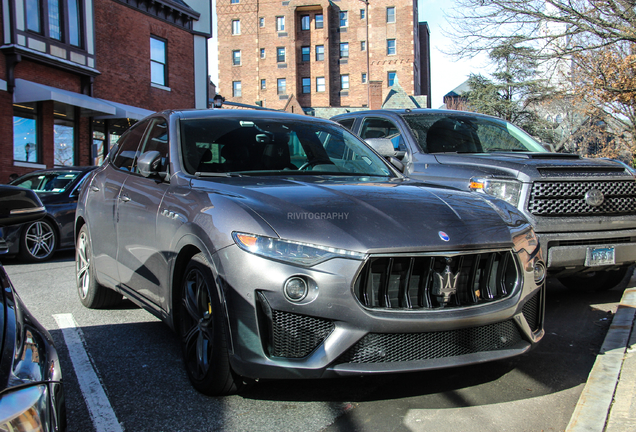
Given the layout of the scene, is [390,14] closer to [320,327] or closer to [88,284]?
[88,284]

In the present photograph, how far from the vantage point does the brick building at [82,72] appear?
1772 cm

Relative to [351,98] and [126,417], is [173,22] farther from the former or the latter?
[351,98]

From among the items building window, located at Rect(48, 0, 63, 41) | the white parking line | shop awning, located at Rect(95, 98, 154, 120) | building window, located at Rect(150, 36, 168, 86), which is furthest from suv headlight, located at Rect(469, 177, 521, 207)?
building window, located at Rect(150, 36, 168, 86)

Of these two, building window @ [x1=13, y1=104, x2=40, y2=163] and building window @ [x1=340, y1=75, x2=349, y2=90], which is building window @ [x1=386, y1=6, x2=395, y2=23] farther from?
building window @ [x1=13, y1=104, x2=40, y2=163]

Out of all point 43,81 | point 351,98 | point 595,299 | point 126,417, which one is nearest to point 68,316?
point 126,417

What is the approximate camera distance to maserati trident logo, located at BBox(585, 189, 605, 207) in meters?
5.41

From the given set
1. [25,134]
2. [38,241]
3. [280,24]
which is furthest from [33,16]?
[280,24]

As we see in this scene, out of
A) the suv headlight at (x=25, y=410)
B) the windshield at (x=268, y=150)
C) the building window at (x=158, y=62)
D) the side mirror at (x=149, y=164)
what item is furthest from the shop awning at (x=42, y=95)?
the suv headlight at (x=25, y=410)

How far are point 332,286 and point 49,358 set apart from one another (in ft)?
4.38

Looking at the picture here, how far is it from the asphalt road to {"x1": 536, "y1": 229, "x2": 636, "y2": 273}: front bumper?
0.72 metres

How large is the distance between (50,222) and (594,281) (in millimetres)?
8173

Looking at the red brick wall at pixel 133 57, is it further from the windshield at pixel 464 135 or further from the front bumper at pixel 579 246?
the front bumper at pixel 579 246

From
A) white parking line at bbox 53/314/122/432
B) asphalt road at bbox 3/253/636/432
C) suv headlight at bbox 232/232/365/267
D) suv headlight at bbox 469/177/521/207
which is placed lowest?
asphalt road at bbox 3/253/636/432

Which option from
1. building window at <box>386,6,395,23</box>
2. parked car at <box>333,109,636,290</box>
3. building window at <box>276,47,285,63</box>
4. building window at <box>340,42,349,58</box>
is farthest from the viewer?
building window at <box>276,47,285,63</box>
